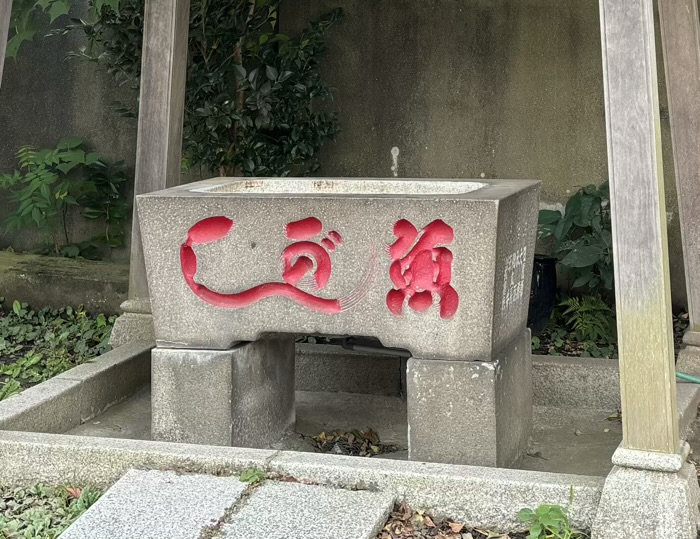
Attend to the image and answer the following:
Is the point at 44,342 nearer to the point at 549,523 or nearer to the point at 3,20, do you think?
the point at 3,20

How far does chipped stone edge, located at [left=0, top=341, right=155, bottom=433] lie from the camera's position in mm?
4238

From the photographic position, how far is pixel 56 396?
443 cm

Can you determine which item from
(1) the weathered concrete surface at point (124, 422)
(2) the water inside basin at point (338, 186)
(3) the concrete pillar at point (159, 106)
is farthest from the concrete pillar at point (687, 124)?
(1) the weathered concrete surface at point (124, 422)

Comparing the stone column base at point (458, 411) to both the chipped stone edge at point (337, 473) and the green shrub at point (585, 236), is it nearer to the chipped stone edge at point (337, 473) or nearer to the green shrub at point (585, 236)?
the chipped stone edge at point (337, 473)

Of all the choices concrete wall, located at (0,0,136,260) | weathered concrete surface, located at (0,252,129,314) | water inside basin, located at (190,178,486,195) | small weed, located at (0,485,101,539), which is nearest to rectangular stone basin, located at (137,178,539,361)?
water inside basin, located at (190,178,486,195)

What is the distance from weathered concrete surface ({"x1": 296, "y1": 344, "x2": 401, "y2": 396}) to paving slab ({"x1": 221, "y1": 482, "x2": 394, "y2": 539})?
166cm

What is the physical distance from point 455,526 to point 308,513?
51 centimetres

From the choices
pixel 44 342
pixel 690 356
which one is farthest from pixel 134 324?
pixel 690 356

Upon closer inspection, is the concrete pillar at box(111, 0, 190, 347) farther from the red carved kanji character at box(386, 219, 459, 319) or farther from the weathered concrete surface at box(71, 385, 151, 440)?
the red carved kanji character at box(386, 219, 459, 319)

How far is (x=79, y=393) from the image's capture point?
15.1 ft

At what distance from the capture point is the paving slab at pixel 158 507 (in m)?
3.25

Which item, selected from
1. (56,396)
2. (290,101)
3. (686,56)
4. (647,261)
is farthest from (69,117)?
(647,261)

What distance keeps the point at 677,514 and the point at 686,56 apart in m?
2.44

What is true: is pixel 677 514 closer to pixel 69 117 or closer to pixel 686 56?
pixel 686 56
